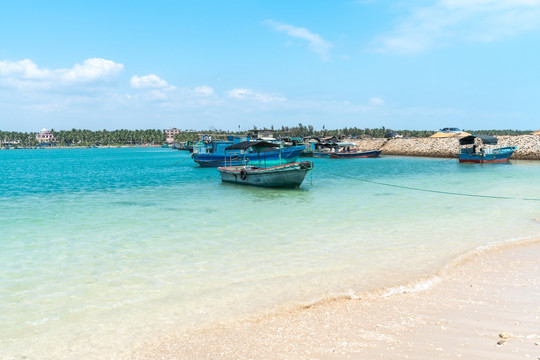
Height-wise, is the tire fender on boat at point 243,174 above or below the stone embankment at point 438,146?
below

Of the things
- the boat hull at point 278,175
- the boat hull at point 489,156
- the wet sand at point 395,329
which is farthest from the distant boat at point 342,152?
the wet sand at point 395,329

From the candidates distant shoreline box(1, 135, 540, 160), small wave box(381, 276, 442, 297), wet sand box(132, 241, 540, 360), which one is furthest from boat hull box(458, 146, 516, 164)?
small wave box(381, 276, 442, 297)

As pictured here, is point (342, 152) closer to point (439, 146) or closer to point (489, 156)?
point (439, 146)

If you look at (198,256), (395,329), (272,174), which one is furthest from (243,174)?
(395,329)

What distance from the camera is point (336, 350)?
4777mm

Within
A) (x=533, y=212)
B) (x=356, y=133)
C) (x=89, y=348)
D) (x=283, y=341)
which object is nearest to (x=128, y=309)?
(x=89, y=348)

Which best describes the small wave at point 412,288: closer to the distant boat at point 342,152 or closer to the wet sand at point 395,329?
Answer: the wet sand at point 395,329

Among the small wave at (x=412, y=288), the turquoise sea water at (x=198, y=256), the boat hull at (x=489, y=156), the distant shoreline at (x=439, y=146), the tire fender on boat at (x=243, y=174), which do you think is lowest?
the turquoise sea water at (x=198, y=256)

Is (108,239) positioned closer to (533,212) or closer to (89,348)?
(89,348)

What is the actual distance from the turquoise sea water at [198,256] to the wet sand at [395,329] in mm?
548

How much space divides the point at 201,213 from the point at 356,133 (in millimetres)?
136461

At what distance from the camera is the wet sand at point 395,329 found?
467cm

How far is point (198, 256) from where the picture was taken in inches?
397

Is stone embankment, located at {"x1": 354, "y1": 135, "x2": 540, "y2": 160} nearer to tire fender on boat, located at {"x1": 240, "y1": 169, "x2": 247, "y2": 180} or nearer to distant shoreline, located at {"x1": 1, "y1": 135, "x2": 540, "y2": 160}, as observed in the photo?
distant shoreline, located at {"x1": 1, "y1": 135, "x2": 540, "y2": 160}
